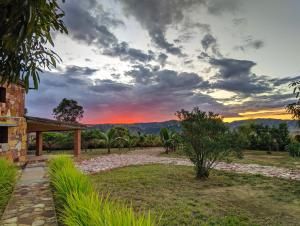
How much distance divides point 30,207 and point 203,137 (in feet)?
22.0

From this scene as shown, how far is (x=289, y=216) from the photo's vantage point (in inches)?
242

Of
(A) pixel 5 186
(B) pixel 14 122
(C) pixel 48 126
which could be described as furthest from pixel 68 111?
(A) pixel 5 186

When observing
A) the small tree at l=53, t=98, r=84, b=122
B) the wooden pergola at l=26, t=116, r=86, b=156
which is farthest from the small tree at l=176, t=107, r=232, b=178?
the small tree at l=53, t=98, r=84, b=122

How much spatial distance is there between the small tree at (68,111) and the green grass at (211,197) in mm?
32695

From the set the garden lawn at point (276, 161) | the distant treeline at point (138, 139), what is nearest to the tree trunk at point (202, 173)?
the garden lawn at point (276, 161)

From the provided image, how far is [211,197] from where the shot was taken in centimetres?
773

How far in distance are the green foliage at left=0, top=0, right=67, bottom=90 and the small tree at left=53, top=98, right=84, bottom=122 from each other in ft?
130

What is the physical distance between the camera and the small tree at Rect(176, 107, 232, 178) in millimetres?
10141

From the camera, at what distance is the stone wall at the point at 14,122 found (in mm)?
12828

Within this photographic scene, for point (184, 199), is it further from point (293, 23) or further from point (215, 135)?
point (293, 23)

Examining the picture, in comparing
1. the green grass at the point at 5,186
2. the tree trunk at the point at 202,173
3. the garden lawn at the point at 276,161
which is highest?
the green grass at the point at 5,186

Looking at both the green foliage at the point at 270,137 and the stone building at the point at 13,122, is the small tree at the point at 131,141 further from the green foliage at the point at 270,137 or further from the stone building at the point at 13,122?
the stone building at the point at 13,122

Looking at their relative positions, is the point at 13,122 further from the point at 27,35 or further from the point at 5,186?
the point at 27,35

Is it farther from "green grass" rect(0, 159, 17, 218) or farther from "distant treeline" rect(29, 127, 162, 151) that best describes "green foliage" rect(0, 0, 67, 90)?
"distant treeline" rect(29, 127, 162, 151)
